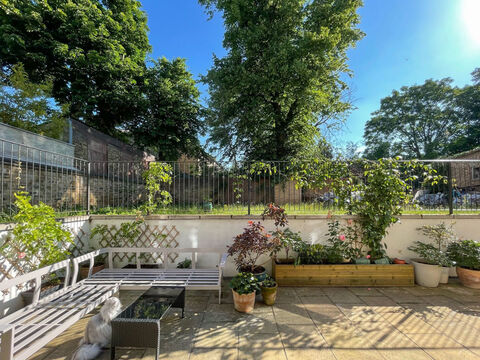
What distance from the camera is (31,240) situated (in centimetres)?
265

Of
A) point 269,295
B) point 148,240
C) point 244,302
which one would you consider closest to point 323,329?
point 269,295

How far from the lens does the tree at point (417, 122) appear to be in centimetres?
2339

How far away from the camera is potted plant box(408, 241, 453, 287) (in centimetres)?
359

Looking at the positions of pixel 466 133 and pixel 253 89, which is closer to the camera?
pixel 253 89

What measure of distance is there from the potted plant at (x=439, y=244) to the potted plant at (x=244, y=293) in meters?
3.17

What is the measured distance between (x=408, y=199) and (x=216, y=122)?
9.85 m

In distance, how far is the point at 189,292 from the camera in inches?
139

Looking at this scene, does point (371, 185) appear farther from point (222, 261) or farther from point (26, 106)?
point (26, 106)

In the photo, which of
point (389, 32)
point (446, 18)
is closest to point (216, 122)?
point (389, 32)

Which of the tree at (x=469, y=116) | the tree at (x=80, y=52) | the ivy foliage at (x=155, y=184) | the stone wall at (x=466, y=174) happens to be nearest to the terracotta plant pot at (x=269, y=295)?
the ivy foliage at (x=155, y=184)

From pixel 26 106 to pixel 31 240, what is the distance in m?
6.69

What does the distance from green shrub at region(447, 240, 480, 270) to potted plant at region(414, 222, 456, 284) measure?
14 cm

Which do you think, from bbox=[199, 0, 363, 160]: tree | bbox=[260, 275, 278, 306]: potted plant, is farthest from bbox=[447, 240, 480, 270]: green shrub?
bbox=[199, 0, 363, 160]: tree

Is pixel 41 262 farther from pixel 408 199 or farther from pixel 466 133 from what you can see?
pixel 466 133
